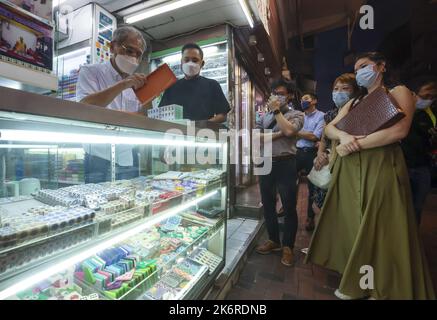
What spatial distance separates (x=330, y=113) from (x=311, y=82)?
13.1 m

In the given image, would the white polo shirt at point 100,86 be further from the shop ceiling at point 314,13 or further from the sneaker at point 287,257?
the shop ceiling at point 314,13

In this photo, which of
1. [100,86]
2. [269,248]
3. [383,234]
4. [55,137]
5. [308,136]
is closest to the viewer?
[55,137]

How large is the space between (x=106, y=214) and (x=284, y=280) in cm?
192

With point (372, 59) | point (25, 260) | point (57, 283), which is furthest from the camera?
point (372, 59)

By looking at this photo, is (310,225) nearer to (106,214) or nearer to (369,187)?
(369,187)

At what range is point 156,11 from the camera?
3.43 m

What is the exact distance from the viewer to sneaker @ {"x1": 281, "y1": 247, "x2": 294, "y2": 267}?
2418mm

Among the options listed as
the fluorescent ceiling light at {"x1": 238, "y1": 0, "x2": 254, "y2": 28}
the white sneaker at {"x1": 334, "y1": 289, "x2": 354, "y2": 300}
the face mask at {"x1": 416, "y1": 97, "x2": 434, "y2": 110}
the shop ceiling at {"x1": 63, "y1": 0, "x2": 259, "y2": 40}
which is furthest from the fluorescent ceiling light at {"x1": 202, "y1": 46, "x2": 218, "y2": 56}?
the white sneaker at {"x1": 334, "y1": 289, "x2": 354, "y2": 300}

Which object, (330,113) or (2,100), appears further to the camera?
(330,113)

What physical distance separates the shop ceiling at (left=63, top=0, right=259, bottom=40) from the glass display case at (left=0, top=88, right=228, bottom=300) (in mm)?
2456
